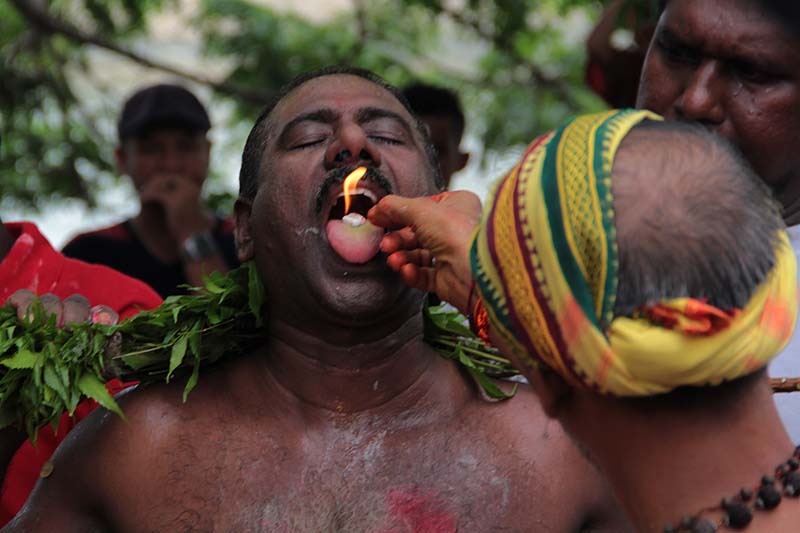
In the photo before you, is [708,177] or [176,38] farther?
[176,38]

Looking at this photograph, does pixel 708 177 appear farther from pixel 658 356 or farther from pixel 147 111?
pixel 147 111

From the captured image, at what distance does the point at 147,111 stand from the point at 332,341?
3.50m

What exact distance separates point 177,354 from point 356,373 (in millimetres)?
548

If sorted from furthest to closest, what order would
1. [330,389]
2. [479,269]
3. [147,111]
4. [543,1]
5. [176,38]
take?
[176,38] → [543,1] → [147,111] → [330,389] → [479,269]

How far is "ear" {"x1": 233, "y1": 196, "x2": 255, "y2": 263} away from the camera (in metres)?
4.09

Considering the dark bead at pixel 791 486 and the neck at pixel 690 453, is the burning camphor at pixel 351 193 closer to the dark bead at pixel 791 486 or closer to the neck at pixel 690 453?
the neck at pixel 690 453

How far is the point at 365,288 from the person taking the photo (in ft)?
12.3

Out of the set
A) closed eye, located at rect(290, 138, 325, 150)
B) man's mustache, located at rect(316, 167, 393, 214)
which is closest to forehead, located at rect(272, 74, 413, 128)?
closed eye, located at rect(290, 138, 325, 150)

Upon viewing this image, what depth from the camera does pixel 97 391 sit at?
360cm

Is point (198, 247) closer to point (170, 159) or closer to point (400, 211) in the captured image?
point (170, 159)

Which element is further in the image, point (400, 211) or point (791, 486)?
point (400, 211)

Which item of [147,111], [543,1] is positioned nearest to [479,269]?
[147,111]

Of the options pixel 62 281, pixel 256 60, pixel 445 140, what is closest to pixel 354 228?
pixel 62 281

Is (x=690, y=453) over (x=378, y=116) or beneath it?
over
